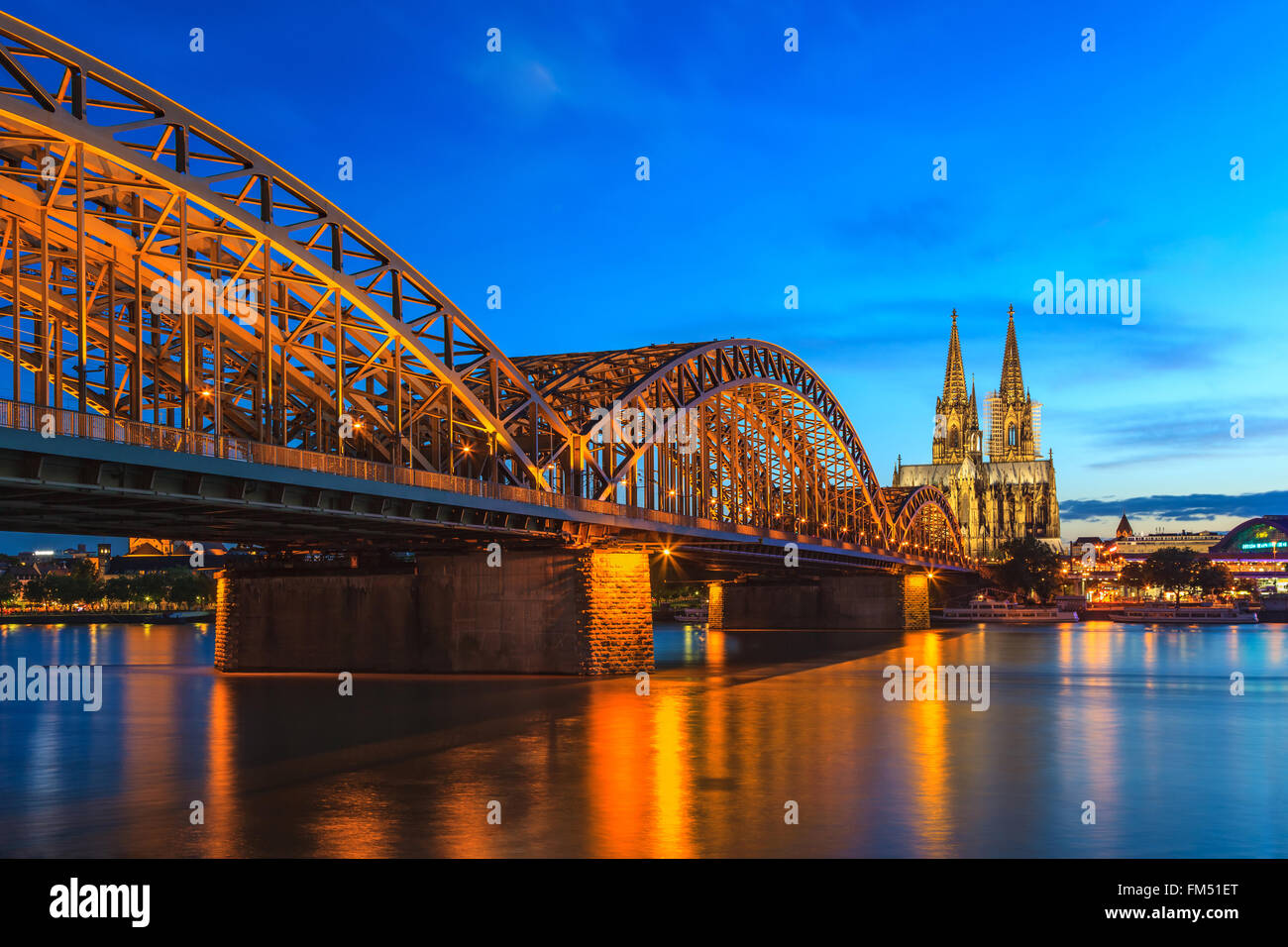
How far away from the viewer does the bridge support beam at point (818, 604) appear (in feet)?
438

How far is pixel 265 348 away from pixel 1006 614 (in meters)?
141

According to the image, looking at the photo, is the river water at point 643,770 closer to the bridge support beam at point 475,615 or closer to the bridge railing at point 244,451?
the bridge support beam at point 475,615

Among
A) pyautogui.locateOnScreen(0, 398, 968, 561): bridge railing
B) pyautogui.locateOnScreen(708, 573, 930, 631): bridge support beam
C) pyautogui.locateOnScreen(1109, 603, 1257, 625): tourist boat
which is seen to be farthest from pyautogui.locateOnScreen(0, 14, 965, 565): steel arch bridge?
pyautogui.locateOnScreen(1109, 603, 1257, 625): tourist boat

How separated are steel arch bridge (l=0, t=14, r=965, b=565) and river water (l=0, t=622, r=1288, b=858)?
9.33 m

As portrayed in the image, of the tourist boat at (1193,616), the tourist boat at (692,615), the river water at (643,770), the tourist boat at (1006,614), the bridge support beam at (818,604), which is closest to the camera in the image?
the river water at (643,770)

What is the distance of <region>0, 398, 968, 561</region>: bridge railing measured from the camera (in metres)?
30.2

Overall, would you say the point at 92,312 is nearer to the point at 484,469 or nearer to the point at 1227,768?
the point at 484,469

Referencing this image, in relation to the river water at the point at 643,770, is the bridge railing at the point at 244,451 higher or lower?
higher

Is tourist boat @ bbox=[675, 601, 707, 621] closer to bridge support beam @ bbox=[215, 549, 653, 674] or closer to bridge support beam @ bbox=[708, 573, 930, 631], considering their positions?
bridge support beam @ bbox=[708, 573, 930, 631]

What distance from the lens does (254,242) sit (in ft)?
142

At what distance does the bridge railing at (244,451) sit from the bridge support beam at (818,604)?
74.8 m

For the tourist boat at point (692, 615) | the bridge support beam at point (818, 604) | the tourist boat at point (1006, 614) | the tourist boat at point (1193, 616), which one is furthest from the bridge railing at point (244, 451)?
the tourist boat at point (692, 615)

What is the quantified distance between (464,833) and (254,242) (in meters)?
→ 28.7
